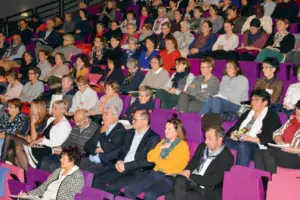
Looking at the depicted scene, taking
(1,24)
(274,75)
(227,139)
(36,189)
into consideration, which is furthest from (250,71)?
(1,24)

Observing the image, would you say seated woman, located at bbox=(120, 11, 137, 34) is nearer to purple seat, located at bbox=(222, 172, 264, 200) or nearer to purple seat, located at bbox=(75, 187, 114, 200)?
purple seat, located at bbox=(75, 187, 114, 200)

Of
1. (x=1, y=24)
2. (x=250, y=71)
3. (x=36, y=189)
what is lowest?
(x=36, y=189)

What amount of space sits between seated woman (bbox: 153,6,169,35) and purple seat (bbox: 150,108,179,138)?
148 inches

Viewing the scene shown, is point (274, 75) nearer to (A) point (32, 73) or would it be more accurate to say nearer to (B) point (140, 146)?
(B) point (140, 146)

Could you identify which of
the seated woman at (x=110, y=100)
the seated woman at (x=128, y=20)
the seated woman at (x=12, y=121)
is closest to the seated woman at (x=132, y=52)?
the seated woman at (x=110, y=100)

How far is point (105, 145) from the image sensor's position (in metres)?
5.94

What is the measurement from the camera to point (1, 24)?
12.5 meters

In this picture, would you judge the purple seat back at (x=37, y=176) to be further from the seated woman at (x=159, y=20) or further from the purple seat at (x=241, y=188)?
the seated woman at (x=159, y=20)

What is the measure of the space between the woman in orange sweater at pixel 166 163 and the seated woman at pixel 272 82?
142 centimetres

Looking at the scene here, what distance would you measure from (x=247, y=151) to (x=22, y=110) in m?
3.67

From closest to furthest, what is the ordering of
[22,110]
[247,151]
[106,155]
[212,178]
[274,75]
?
[212,178], [247,151], [106,155], [274,75], [22,110]

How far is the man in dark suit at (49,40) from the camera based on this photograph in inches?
419

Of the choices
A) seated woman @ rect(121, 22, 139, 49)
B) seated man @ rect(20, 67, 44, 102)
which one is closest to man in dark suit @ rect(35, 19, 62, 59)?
seated woman @ rect(121, 22, 139, 49)

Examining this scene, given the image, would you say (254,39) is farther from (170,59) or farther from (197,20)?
(197,20)
